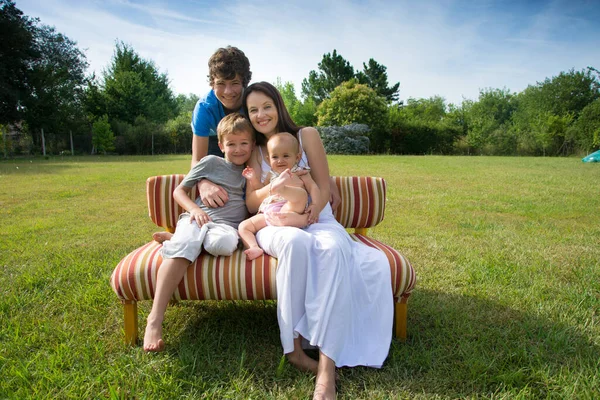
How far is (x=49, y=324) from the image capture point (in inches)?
105

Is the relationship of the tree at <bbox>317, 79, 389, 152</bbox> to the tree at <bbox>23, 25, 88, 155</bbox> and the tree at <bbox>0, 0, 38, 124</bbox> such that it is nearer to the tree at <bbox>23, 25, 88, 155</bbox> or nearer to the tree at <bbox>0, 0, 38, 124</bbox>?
the tree at <bbox>23, 25, 88, 155</bbox>

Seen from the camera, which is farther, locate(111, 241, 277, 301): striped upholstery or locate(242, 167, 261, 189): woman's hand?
locate(242, 167, 261, 189): woman's hand

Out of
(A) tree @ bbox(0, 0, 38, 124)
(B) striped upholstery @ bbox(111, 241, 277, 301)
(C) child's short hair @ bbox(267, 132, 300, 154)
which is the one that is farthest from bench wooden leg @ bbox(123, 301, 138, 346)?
(A) tree @ bbox(0, 0, 38, 124)

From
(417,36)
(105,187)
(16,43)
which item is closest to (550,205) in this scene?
(417,36)

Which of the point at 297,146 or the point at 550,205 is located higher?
the point at 297,146

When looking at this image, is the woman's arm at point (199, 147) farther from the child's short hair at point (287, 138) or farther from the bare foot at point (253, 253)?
the bare foot at point (253, 253)

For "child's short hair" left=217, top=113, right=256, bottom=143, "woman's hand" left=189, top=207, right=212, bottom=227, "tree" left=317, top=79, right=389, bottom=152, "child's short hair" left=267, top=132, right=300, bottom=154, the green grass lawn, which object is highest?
"tree" left=317, top=79, right=389, bottom=152

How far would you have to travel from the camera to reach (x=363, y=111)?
93.3 feet

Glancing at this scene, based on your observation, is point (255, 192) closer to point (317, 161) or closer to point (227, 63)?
point (317, 161)

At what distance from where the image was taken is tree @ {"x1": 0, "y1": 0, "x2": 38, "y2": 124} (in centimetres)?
2064

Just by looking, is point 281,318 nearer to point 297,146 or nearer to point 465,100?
point 297,146

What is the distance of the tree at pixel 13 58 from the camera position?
813 inches

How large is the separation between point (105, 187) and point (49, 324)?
7.36 metres

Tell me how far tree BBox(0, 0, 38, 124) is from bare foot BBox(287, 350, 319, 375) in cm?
2448
